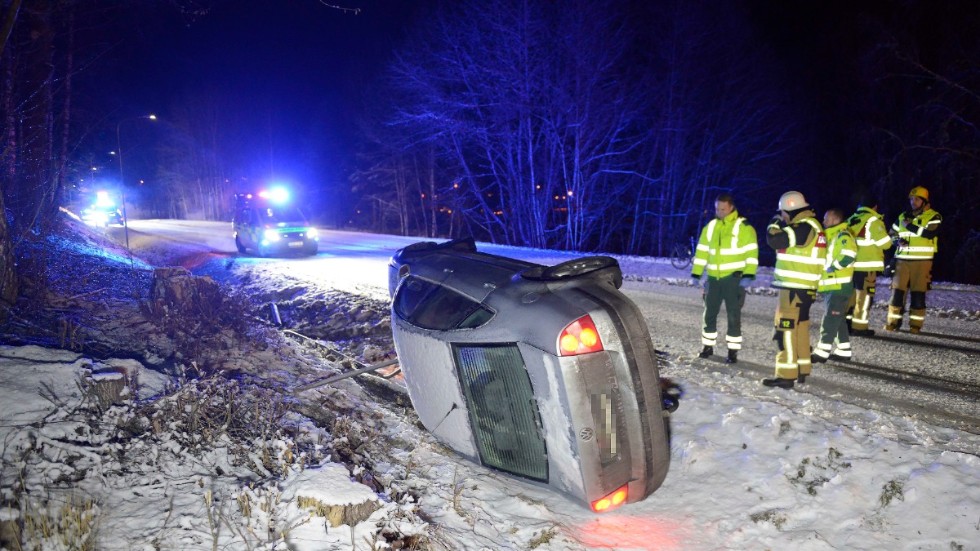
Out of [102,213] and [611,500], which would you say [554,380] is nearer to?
[611,500]

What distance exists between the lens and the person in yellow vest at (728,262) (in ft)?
19.3

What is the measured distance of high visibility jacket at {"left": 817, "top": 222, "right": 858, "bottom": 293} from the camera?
5691 mm

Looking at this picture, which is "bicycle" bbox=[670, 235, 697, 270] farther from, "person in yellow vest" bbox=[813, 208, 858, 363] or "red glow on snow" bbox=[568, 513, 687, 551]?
"red glow on snow" bbox=[568, 513, 687, 551]

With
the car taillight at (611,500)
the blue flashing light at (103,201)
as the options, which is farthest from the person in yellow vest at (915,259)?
the blue flashing light at (103,201)

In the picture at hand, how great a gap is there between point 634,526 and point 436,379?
1494mm

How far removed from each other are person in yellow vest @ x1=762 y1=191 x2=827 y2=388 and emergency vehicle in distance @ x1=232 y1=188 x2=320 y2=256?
14.1m

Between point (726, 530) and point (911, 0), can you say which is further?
point (911, 0)

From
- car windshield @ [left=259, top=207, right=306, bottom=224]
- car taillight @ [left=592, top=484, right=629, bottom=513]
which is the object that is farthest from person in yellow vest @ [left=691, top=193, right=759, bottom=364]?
car windshield @ [left=259, top=207, right=306, bottom=224]

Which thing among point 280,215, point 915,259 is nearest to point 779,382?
point 915,259

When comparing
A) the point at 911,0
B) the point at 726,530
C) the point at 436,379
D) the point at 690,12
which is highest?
the point at 690,12

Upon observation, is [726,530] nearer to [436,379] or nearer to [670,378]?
[436,379]

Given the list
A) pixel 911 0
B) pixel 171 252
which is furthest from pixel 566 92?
pixel 171 252

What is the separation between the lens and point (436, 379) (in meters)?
3.53

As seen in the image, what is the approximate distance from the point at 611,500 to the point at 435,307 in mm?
1607
